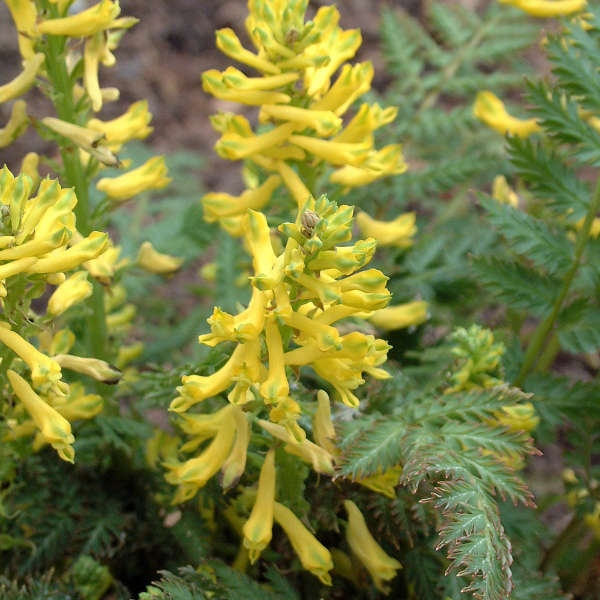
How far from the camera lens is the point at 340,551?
8.94 ft

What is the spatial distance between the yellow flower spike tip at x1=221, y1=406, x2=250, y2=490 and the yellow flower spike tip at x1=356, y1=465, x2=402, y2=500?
15.5 inches

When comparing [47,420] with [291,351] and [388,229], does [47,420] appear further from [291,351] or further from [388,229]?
[388,229]

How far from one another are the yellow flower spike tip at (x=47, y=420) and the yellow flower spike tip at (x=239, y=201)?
92 centimetres

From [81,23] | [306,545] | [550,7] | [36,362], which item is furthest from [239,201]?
[550,7]

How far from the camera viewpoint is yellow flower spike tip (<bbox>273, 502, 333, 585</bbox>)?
2.23 m

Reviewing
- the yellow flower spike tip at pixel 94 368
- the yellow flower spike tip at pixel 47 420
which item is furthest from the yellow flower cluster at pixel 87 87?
the yellow flower spike tip at pixel 47 420

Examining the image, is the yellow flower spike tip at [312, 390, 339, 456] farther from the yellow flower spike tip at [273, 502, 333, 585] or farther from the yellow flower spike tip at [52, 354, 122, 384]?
the yellow flower spike tip at [52, 354, 122, 384]

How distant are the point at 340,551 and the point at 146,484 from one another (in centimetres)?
85

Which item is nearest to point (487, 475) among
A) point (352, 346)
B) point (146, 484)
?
point (352, 346)

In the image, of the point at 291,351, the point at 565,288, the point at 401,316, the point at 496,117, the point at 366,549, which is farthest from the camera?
the point at 496,117

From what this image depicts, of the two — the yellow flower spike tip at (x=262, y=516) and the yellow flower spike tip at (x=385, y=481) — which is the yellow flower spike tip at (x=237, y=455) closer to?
the yellow flower spike tip at (x=262, y=516)

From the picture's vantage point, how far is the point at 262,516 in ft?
7.27

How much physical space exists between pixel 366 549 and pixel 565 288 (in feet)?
3.98

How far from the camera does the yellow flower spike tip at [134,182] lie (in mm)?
2672
